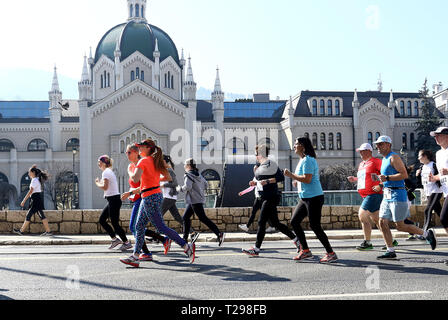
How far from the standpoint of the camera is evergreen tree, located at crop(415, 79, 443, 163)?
59406 mm

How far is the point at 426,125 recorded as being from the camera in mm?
60625

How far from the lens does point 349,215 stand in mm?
15148

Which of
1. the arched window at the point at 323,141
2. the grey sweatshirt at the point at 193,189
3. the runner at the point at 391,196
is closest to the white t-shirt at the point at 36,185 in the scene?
the grey sweatshirt at the point at 193,189

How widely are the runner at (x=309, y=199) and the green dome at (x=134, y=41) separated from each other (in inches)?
2220

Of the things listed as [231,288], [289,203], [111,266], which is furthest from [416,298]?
[289,203]

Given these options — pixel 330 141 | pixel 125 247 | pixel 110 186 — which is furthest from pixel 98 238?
pixel 330 141

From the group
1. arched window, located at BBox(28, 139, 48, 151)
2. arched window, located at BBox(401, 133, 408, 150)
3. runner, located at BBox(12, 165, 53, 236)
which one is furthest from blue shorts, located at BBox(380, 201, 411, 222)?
arched window, located at BBox(28, 139, 48, 151)

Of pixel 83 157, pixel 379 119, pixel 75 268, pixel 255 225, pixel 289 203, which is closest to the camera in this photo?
pixel 75 268

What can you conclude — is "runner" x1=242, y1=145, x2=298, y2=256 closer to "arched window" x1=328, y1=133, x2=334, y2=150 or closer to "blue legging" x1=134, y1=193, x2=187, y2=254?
"blue legging" x1=134, y1=193, x2=187, y2=254

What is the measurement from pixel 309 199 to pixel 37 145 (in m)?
62.5

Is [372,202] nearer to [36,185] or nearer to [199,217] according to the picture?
[199,217]

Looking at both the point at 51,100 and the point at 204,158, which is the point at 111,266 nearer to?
the point at 204,158

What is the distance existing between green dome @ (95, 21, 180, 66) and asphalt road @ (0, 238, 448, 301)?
55.7 meters
